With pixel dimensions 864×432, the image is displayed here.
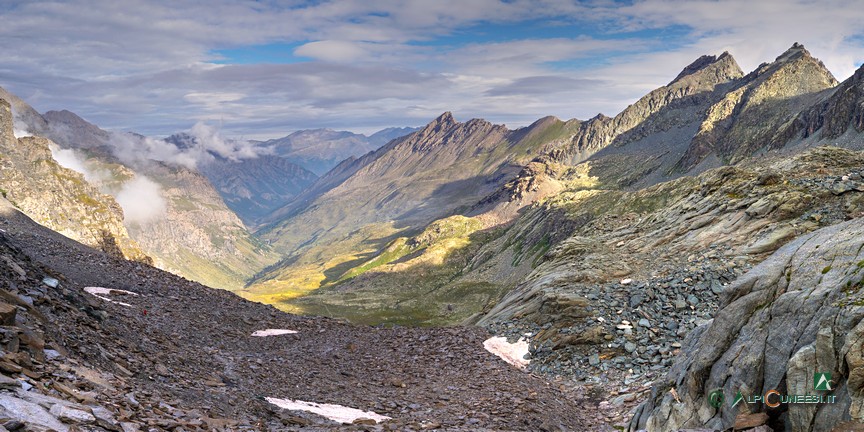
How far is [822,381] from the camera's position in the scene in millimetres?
12766

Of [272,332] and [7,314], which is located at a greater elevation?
[272,332]

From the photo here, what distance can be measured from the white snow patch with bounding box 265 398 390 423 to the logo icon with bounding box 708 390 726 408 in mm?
13351

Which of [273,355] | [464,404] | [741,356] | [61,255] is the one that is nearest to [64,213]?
[61,255]

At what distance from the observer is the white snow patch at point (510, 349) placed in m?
37.8

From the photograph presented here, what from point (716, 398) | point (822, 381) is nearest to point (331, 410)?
point (716, 398)

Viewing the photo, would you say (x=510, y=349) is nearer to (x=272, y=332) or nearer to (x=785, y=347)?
(x=272, y=332)

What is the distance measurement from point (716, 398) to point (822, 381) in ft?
14.6

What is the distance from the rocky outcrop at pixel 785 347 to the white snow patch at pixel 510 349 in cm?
1639

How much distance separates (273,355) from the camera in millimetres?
33938

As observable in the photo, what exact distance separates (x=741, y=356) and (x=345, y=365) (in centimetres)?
2542

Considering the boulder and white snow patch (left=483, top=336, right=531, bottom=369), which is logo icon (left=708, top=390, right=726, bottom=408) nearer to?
white snow patch (left=483, top=336, right=531, bottom=369)

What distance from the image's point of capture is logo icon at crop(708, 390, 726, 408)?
1655 cm

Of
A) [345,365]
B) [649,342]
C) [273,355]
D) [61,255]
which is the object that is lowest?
[649,342]

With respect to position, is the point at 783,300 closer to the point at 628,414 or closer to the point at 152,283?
the point at 628,414
